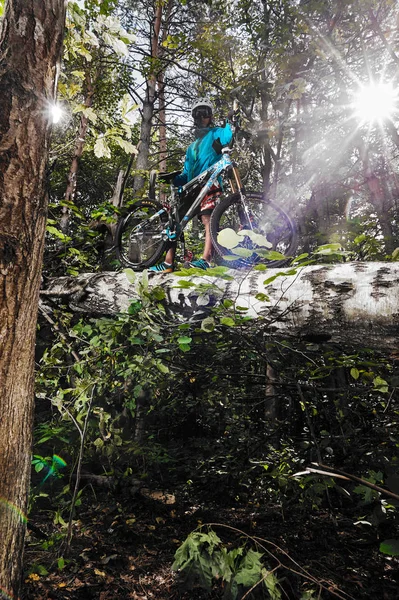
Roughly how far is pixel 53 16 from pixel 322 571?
413 cm

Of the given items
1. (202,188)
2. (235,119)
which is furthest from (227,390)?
(235,119)

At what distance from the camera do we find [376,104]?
21.8 ft

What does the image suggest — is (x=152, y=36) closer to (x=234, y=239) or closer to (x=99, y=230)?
(x=99, y=230)

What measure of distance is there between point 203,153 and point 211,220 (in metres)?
1.01

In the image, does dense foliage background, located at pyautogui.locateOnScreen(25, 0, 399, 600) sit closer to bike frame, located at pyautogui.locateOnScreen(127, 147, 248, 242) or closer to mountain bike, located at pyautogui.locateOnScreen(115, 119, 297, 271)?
mountain bike, located at pyautogui.locateOnScreen(115, 119, 297, 271)

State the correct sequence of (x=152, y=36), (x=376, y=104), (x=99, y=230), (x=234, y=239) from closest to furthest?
(x=234, y=239) < (x=99, y=230) < (x=376, y=104) < (x=152, y=36)

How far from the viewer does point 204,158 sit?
13.5ft

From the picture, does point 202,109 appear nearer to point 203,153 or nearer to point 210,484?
point 203,153

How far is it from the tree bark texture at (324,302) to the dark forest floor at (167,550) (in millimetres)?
1602

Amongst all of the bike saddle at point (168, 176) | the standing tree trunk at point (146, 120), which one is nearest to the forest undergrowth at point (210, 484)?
the bike saddle at point (168, 176)

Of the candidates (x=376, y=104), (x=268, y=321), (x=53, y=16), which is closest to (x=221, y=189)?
(x=268, y=321)

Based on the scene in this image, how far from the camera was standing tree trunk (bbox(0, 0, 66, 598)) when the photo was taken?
1.31 meters

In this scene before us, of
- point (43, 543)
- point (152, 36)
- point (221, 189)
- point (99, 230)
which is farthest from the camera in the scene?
point (152, 36)

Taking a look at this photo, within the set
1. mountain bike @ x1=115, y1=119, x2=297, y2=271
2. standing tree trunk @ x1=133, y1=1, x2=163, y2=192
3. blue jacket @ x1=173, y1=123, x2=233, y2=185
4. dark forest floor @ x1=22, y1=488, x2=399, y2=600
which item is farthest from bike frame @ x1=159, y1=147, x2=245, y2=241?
standing tree trunk @ x1=133, y1=1, x2=163, y2=192
